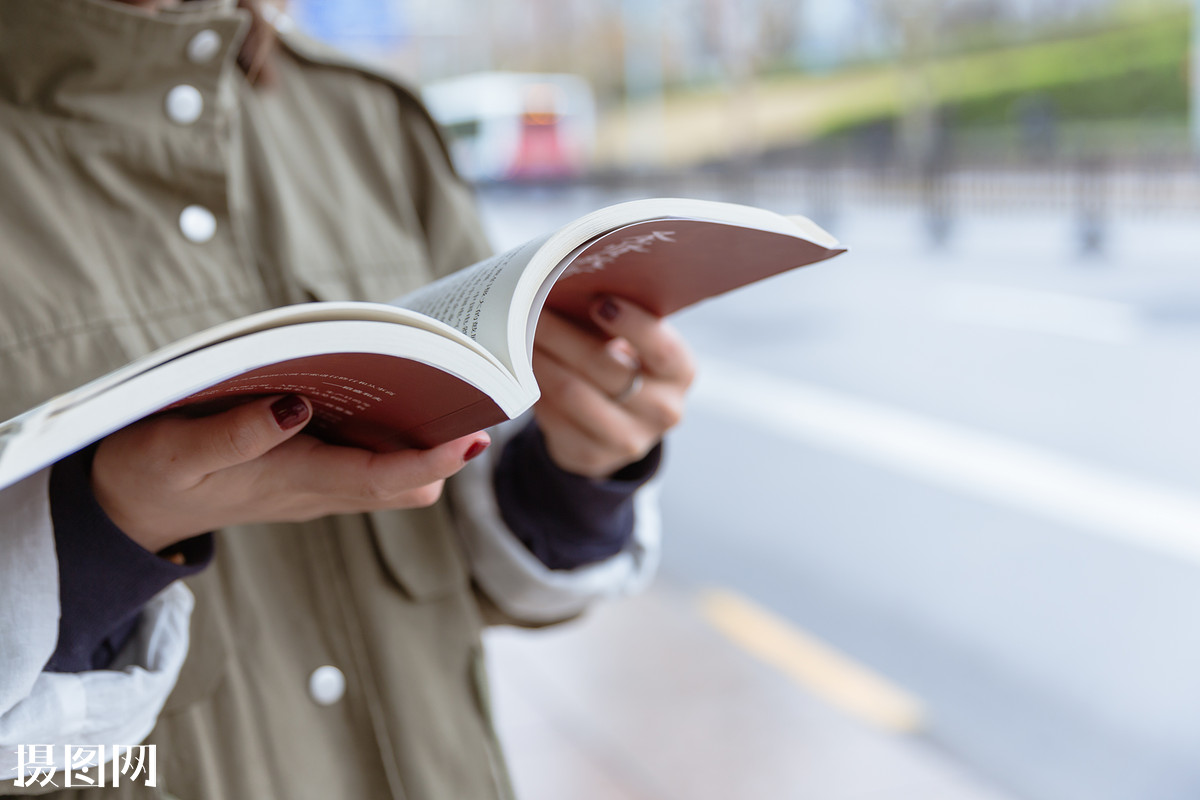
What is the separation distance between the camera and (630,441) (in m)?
1.03

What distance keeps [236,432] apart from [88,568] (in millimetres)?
194

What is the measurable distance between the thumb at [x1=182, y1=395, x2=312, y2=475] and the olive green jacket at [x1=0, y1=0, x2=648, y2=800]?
0.24 metres

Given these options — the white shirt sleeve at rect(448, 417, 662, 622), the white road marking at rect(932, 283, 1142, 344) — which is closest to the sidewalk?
the white shirt sleeve at rect(448, 417, 662, 622)

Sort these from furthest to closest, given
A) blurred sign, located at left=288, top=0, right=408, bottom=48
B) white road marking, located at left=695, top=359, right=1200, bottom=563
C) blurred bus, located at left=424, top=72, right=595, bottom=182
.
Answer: blurred bus, located at left=424, top=72, right=595, bottom=182, blurred sign, located at left=288, top=0, right=408, bottom=48, white road marking, located at left=695, top=359, right=1200, bottom=563

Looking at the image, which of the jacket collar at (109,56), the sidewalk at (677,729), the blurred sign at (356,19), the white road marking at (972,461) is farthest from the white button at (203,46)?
the blurred sign at (356,19)

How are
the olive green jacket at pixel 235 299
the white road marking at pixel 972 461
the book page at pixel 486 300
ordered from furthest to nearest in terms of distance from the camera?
the white road marking at pixel 972 461, the olive green jacket at pixel 235 299, the book page at pixel 486 300

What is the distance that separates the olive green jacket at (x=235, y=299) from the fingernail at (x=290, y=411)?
273mm

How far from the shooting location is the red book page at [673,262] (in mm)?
784

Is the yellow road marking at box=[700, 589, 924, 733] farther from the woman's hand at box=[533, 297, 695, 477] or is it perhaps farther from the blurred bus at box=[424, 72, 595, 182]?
the blurred bus at box=[424, 72, 595, 182]

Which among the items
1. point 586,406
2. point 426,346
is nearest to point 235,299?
point 586,406

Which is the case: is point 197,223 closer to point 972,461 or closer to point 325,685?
point 325,685

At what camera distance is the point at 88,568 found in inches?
31.2

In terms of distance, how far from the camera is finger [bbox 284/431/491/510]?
0.75 m

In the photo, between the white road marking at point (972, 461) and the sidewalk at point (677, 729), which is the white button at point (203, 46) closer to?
the sidewalk at point (677, 729)
